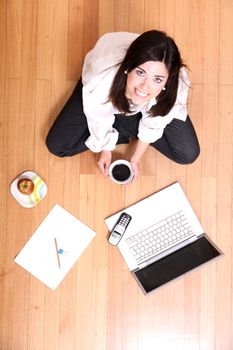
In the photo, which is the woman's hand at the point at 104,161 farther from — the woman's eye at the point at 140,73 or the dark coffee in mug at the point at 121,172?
the woman's eye at the point at 140,73

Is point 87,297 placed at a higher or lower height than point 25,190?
lower

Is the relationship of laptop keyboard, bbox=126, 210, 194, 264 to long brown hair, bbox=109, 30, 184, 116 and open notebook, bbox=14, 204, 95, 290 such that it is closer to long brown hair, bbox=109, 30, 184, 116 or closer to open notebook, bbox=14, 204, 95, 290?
open notebook, bbox=14, 204, 95, 290

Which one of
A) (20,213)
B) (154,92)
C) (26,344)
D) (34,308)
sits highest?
(154,92)

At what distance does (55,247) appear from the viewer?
142 cm

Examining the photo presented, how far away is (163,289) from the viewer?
4.65ft

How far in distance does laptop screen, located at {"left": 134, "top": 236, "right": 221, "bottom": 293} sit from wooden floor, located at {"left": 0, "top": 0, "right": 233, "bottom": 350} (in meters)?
0.07

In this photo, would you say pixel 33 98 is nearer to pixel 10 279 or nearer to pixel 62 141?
pixel 62 141

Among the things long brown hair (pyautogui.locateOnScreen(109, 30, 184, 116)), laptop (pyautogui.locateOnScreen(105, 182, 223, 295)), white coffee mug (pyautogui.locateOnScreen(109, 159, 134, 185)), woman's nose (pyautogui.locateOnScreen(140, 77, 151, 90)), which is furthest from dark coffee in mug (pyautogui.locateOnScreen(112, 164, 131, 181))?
woman's nose (pyautogui.locateOnScreen(140, 77, 151, 90))

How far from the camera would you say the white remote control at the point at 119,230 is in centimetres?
139

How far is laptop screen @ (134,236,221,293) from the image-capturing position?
1363mm

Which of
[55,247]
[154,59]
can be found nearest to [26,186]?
[55,247]

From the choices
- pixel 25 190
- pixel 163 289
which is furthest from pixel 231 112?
pixel 25 190

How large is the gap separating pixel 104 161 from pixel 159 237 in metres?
0.33

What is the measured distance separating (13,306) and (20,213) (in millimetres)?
330
